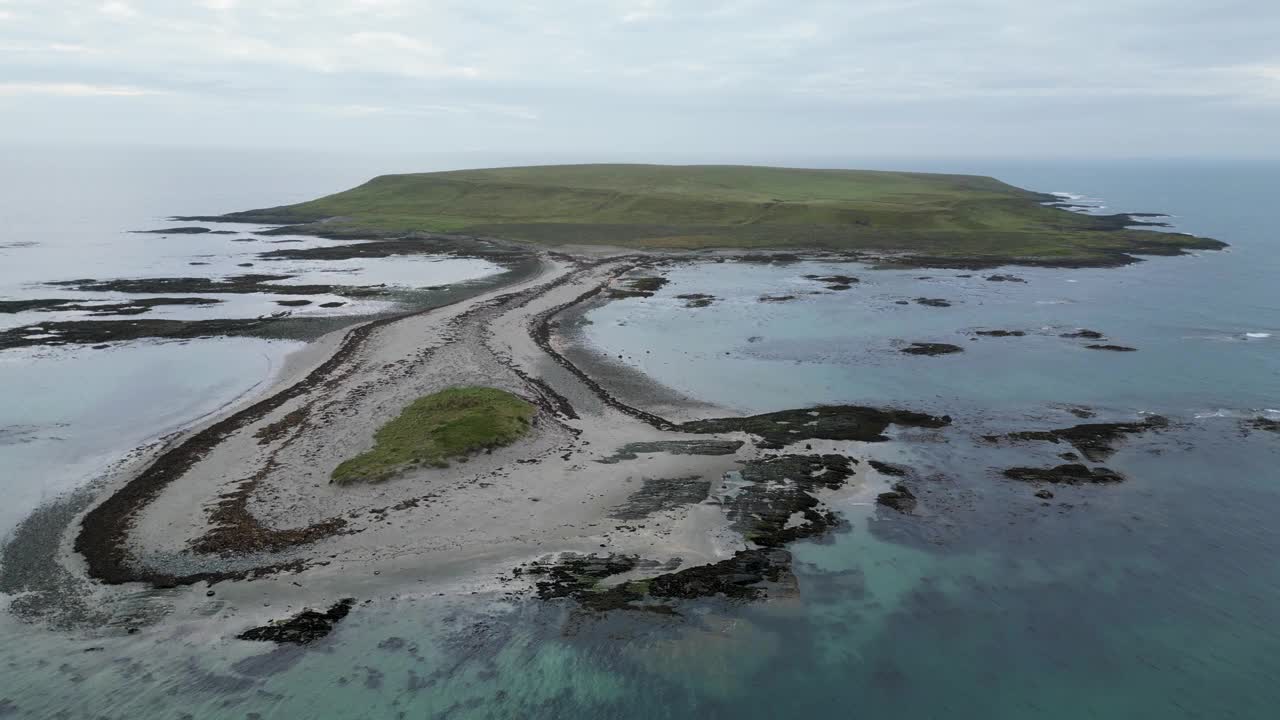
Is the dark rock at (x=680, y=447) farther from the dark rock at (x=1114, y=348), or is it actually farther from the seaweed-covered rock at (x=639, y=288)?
the seaweed-covered rock at (x=639, y=288)

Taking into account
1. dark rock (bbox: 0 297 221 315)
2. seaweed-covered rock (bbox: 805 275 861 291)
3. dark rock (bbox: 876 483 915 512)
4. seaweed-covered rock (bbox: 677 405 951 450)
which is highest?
seaweed-covered rock (bbox: 805 275 861 291)

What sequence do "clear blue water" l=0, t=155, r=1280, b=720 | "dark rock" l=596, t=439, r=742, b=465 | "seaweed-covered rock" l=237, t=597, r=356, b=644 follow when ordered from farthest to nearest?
"dark rock" l=596, t=439, r=742, b=465 → "seaweed-covered rock" l=237, t=597, r=356, b=644 → "clear blue water" l=0, t=155, r=1280, b=720

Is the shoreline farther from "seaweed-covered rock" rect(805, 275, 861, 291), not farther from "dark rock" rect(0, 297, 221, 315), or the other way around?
"seaweed-covered rock" rect(805, 275, 861, 291)

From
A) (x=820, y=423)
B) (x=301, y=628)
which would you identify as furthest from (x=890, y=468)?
(x=301, y=628)

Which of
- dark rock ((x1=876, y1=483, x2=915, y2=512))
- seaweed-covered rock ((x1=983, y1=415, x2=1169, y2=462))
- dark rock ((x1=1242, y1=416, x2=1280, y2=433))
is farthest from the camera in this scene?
dark rock ((x1=1242, y1=416, x2=1280, y2=433))

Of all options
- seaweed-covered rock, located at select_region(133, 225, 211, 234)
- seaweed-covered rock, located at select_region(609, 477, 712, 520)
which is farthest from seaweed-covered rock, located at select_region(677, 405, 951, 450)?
seaweed-covered rock, located at select_region(133, 225, 211, 234)

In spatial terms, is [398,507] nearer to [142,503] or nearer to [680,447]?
[142,503]
